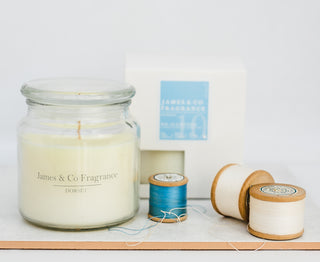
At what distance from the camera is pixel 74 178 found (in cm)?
142

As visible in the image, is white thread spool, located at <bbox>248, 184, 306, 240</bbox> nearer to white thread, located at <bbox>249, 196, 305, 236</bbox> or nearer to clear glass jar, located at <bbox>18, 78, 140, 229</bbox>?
white thread, located at <bbox>249, 196, 305, 236</bbox>

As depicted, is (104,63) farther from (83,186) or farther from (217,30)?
(83,186)

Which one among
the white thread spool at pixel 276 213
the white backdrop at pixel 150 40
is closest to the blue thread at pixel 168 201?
the white thread spool at pixel 276 213

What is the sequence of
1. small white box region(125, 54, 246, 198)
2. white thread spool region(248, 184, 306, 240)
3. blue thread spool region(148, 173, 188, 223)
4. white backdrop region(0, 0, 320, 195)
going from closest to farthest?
white thread spool region(248, 184, 306, 240), blue thread spool region(148, 173, 188, 223), small white box region(125, 54, 246, 198), white backdrop region(0, 0, 320, 195)

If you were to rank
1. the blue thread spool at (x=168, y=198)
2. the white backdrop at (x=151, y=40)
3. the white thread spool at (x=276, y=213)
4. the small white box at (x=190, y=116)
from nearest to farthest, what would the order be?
the white thread spool at (x=276, y=213) < the blue thread spool at (x=168, y=198) < the small white box at (x=190, y=116) < the white backdrop at (x=151, y=40)

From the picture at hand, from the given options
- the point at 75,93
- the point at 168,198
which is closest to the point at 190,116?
the point at 168,198

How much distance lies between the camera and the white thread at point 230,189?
150 centimetres

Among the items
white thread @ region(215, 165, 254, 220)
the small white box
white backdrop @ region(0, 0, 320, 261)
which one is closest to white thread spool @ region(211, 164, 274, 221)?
white thread @ region(215, 165, 254, 220)

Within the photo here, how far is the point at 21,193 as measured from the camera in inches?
58.8

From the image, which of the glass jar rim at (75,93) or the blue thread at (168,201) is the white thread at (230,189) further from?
the glass jar rim at (75,93)

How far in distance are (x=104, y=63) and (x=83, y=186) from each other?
843mm

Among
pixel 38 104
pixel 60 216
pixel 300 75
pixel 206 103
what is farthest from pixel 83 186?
pixel 300 75

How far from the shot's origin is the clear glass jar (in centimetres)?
142

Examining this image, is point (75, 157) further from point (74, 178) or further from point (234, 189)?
point (234, 189)
